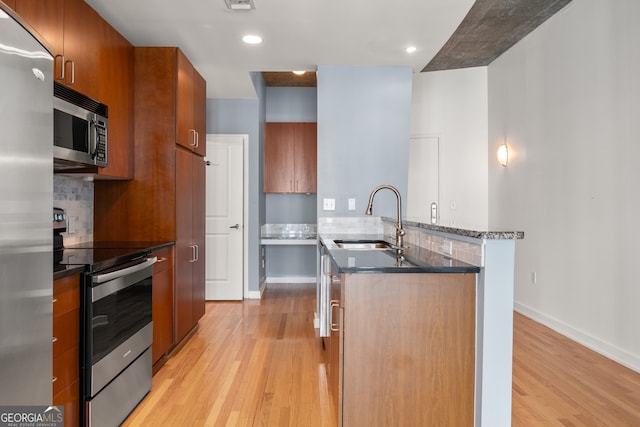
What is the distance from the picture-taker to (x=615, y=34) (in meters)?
3.01

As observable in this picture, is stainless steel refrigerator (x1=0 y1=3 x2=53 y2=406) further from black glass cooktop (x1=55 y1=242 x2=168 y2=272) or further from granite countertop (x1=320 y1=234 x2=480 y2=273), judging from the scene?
granite countertop (x1=320 y1=234 x2=480 y2=273)

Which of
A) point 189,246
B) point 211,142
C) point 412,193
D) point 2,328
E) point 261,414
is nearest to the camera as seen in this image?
point 2,328

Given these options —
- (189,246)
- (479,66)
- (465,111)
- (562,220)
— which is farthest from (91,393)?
(479,66)

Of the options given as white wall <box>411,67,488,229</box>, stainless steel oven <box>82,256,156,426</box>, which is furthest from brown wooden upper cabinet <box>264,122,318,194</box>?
stainless steel oven <box>82,256,156,426</box>

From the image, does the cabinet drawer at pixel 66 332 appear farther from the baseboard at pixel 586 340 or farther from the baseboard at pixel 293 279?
the baseboard at pixel 293 279

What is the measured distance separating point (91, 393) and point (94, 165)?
1.29 metres

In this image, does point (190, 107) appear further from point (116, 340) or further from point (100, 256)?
point (116, 340)

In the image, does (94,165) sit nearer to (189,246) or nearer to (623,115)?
(189,246)

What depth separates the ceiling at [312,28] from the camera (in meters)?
2.64

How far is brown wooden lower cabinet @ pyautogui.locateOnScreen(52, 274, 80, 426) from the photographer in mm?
1624

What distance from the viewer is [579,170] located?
342 cm

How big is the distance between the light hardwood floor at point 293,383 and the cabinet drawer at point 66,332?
65 cm

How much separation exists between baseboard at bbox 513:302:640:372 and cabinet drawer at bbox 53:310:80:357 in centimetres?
348

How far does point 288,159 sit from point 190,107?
2.11m
